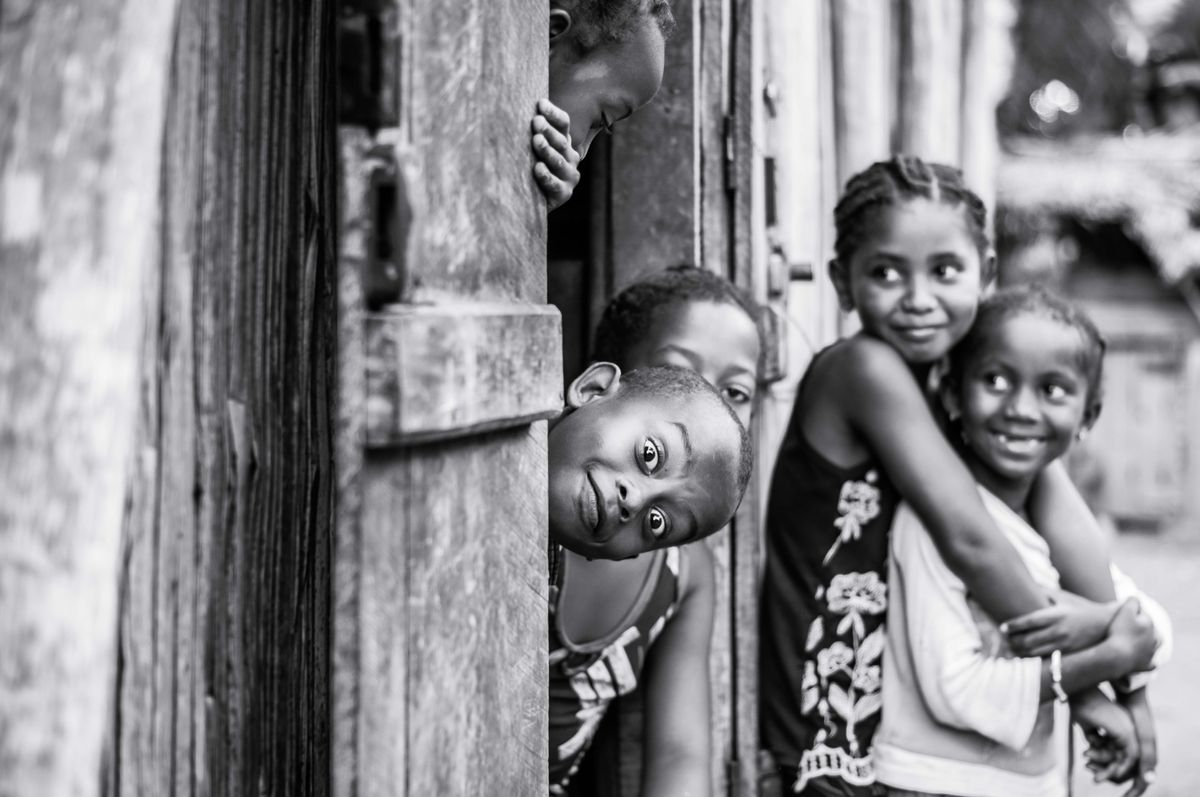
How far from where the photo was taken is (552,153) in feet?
4.61

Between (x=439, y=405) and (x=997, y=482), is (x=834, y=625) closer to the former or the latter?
(x=997, y=482)

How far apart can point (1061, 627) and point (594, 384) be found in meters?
1.12

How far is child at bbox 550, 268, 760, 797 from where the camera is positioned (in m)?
2.14

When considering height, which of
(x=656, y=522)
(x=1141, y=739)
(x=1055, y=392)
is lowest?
(x=1141, y=739)

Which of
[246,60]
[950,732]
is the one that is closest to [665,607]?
[950,732]

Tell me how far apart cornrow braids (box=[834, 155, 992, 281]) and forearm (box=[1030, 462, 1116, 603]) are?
19.1 inches

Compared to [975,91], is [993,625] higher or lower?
lower

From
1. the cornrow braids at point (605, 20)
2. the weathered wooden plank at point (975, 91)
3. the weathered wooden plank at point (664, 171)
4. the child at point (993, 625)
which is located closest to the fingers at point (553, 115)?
the cornrow braids at point (605, 20)

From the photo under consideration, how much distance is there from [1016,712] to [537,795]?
1.32m

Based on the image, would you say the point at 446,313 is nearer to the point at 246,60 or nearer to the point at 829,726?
the point at 246,60

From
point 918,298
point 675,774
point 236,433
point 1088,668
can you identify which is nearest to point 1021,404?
point 918,298

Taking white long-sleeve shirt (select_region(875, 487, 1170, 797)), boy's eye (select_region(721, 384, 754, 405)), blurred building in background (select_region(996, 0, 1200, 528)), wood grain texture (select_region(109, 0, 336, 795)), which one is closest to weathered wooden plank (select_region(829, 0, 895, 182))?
white long-sleeve shirt (select_region(875, 487, 1170, 797))

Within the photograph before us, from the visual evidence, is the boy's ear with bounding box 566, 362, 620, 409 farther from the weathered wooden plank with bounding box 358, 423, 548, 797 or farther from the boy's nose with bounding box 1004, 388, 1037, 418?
the boy's nose with bounding box 1004, 388, 1037, 418

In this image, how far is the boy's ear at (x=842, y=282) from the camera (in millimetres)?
2682
